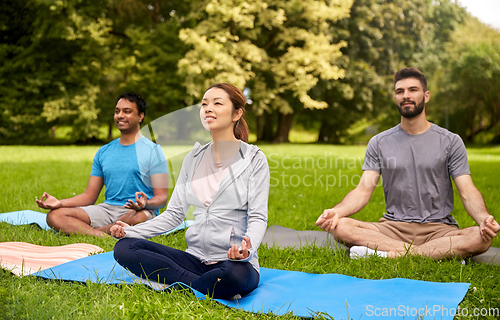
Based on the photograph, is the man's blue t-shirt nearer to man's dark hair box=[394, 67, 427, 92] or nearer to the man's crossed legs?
the man's crossed legs

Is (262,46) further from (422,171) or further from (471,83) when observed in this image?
(422,171)

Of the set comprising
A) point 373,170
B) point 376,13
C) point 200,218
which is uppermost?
point 376,13

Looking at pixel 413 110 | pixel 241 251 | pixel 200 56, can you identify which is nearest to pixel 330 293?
pixel 241 251

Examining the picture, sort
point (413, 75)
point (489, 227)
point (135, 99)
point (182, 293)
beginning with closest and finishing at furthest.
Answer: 1. point (182, 293)
2. point (489, 227)
3. point (413, 75)
4. point (135, 99)

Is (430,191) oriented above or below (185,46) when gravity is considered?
below

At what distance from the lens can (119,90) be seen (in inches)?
904

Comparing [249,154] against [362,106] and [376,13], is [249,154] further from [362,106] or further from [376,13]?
[362,106]

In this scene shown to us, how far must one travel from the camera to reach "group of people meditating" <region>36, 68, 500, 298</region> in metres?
2.82

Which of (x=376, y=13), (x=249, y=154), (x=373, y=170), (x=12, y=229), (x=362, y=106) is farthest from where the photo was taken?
(x=362, y=106)

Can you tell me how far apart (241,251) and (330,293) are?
842 millimetres

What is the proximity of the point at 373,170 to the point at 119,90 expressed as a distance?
20976mm

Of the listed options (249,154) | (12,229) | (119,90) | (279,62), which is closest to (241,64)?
(279,62)

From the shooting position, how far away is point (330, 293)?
293cm

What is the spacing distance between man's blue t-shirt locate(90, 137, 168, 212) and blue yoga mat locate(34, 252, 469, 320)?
1219 mm
